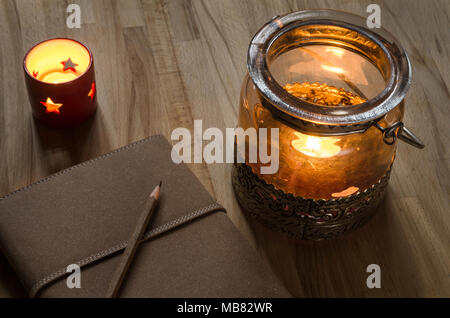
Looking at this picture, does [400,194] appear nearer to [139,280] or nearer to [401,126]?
[401,126]

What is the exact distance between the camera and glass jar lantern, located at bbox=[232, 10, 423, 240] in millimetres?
566

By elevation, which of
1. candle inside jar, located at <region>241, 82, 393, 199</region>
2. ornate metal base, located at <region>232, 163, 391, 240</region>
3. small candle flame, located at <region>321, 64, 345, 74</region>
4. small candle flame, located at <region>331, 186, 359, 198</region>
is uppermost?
small candle flame, located at <region>321, 64, 345, 74</region>

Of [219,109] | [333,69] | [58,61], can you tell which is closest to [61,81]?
[58,61]

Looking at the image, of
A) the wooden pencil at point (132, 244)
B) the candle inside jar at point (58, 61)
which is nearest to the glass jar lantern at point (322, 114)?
the wooden pencil at point (132, 244)

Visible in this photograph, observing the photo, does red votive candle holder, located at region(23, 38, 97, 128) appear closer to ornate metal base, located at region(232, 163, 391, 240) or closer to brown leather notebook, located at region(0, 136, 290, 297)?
brown leather notebook, located at region(0, 136, 290, 297)

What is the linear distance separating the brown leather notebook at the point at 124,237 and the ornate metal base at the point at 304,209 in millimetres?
58

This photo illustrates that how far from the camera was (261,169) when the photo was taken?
2.12 ft

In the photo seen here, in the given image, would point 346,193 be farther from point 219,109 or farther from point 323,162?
point 219,109

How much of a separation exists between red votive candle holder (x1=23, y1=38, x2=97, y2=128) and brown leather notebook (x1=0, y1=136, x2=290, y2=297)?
11cm

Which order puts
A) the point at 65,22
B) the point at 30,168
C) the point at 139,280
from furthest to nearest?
the point at 65,22, the point at 30,168, the point at 139,280

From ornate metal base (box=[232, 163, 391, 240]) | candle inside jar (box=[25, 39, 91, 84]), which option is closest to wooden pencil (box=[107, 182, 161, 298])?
ornate metal base (box=[232, 163, 391, 240])

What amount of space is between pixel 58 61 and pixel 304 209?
386mm

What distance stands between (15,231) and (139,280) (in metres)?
0.15
